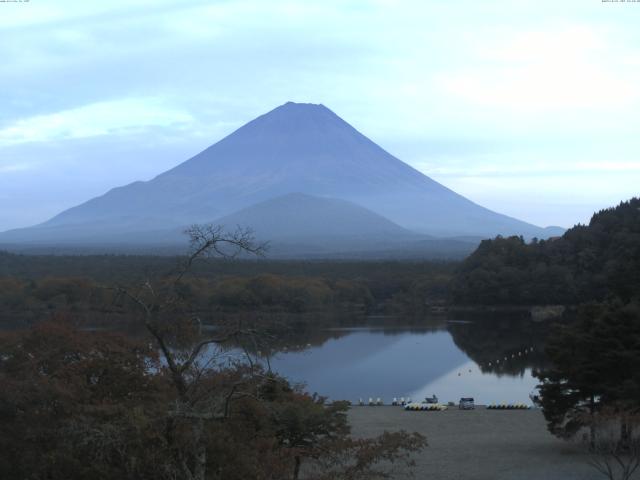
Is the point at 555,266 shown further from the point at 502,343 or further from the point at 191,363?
the point at 191,363

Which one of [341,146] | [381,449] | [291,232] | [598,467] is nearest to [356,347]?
[598,467]

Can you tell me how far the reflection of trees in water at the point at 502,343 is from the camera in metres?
23.1

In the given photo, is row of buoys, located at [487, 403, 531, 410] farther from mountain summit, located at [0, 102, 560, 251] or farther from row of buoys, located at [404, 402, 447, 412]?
mountain summit, located at [0, 102, 560, 251]

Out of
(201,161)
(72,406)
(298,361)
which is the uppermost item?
(201,161)

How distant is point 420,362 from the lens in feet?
78.1

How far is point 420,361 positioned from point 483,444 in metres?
11.3

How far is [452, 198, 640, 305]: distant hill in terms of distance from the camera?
37438mm

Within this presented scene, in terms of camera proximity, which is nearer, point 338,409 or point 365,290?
point 338,409

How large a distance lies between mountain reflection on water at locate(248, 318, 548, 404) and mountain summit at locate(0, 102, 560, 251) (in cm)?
9982

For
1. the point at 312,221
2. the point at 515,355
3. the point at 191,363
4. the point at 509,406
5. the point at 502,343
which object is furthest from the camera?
the point at 312,221

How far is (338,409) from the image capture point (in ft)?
35.4

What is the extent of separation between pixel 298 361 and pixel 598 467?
14788 mm

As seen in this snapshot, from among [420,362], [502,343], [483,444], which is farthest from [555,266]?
[483,444]

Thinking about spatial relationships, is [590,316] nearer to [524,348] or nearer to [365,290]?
[524,348]
